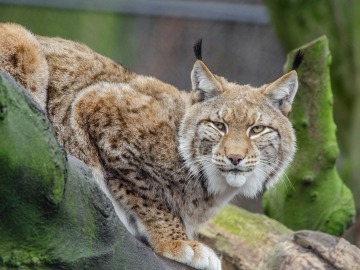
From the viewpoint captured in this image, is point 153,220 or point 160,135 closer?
point 153,220

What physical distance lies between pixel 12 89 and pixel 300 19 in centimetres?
599

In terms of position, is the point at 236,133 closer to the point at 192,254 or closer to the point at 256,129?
the point at 256,129

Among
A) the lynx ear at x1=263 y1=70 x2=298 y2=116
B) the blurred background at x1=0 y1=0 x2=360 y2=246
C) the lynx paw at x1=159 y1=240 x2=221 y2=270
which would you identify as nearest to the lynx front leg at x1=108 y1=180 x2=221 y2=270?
the lynx paw at x1=159 y1=240 x2=221 y2=270

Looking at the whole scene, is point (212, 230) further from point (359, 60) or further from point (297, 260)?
point (359, 60)

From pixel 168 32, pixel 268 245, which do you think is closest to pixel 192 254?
pixel 268 245

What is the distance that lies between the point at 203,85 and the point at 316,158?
4.72 feet

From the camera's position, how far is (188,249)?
5.02 meters

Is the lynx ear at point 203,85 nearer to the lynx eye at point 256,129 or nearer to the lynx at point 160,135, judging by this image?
the lynx at point 160,135

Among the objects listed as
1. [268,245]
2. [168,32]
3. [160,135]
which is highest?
[168,32]

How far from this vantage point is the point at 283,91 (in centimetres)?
545

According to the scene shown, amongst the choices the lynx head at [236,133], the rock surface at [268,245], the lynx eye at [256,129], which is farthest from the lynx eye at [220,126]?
the rock surface at [268,245]

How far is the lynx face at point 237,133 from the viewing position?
17.0ft

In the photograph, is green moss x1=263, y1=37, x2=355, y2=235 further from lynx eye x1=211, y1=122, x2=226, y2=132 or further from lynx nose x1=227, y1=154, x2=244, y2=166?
lynx nose x1=227, y1=154, x2=244, y2=166

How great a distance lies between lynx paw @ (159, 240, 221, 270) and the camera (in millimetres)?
4992
